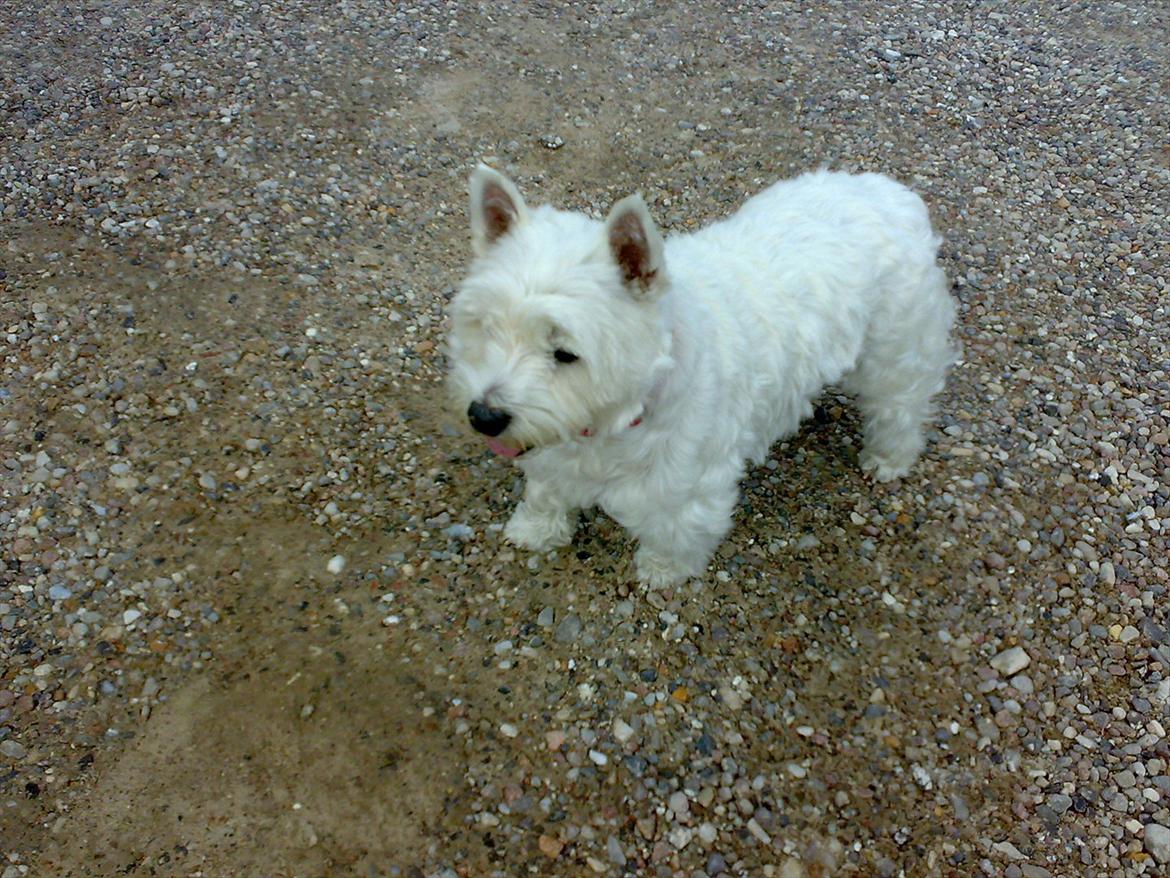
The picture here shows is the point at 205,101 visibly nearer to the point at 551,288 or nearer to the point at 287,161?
the point at 287,161

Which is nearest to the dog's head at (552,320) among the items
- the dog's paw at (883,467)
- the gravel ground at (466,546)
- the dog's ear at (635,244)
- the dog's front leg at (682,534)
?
the dog's ear at (635,244)

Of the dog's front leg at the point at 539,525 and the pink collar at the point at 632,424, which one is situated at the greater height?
the pink collar at the point at 632,424

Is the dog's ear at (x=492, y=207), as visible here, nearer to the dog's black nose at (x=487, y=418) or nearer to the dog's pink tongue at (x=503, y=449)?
the dog's black nose at (x=487, y=418)

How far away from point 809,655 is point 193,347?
4.43m

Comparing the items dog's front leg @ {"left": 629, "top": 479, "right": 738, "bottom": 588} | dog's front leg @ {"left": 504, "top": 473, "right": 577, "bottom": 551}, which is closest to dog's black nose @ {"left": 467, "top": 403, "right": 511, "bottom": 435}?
dog's front leg @ {"left": 629, "top": 479, "right": 738, "bottom": 588}

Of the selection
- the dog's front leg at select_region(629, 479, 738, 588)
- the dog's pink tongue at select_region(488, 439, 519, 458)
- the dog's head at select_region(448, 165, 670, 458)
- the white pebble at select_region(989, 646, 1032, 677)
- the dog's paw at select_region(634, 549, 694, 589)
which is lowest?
the white pebble at select_region(989, 646, 1032, 677)

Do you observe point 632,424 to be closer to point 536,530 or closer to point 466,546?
point 536,530

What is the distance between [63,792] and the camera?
4.03m

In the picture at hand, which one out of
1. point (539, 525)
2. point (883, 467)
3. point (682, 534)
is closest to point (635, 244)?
point (682, 534)

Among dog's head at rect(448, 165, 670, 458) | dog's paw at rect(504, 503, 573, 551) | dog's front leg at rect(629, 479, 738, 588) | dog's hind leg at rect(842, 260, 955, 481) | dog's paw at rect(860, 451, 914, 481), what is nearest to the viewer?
dog's head at rect(448, 165, 670, 458)

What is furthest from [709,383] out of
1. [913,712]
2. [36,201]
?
[36,201]

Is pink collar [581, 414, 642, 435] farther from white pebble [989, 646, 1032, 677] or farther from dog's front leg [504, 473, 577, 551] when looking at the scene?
white pebble [989, 646, 1032, 677]

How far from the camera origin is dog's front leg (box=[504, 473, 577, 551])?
4.89m

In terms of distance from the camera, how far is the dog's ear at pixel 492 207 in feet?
11.4
